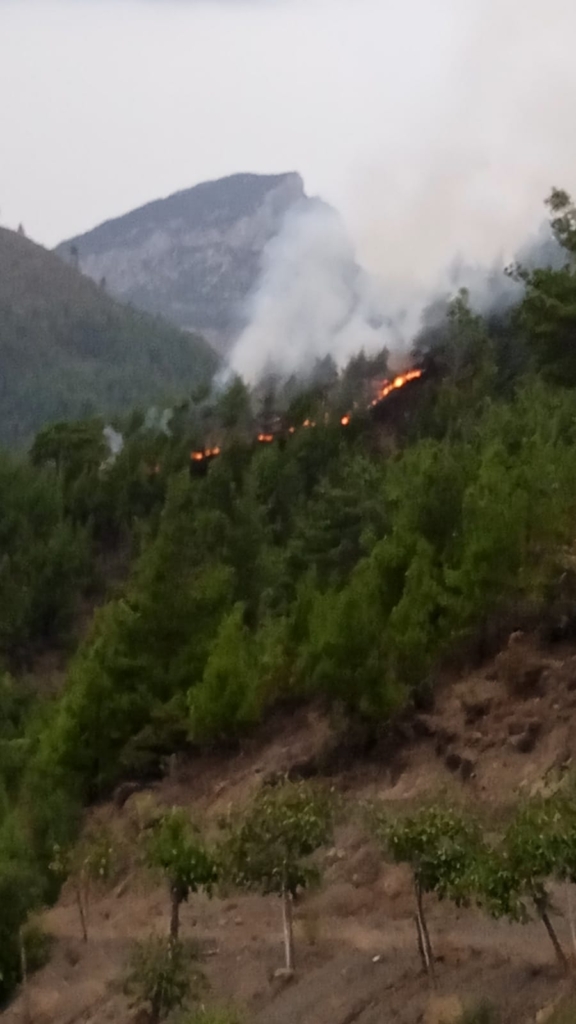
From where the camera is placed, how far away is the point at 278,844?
456 inches

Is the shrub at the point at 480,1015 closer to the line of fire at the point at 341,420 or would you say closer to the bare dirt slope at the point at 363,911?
the bare dirt slope at the point at 363,911

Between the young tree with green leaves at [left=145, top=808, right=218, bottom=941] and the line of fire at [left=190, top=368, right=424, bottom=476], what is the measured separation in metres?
36.2

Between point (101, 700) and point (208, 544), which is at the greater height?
point (208, 544)

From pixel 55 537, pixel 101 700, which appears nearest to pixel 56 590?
pixel 55 537

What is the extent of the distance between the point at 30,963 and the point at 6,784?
19.8ft

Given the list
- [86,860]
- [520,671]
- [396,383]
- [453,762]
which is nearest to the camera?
[86,860]

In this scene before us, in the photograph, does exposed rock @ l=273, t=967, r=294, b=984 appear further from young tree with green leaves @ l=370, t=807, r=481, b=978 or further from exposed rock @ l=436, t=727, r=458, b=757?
exposed rock @ l=436, t=727, r=458, b=757

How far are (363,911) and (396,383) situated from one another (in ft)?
141

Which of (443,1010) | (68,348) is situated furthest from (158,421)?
(68,348)

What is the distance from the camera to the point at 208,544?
105 feet

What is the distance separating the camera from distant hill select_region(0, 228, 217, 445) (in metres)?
139

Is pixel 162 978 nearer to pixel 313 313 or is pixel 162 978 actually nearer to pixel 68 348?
pixel 313 313

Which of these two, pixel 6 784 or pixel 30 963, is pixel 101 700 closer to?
pixel 6 784

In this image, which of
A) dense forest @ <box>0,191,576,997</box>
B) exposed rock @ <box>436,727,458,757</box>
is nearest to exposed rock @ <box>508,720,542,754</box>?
exposed rock @ <box>436,727,458,757</box>
